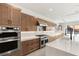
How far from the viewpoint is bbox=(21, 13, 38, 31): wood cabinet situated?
4475mm

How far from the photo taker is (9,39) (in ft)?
9.35

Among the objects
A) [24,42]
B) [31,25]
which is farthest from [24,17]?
[24,42]

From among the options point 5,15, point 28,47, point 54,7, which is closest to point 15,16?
point 5,15

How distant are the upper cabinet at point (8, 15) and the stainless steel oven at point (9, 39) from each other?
184 mm

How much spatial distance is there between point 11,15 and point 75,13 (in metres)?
3.28

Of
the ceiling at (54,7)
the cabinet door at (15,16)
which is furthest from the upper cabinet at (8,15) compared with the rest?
the ceiling at (54,7)

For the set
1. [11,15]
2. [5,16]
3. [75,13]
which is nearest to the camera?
[5,16]

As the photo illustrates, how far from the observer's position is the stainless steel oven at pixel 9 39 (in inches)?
103

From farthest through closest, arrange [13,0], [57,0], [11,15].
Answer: [11,15]
[13,0]
[57,0]

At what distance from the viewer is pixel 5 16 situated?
286 centimetres

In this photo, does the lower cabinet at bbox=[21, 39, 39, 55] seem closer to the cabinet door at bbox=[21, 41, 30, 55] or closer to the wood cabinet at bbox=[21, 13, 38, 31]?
the cabinet door at bbox=[21, 41, 30, 55]

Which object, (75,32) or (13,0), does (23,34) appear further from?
(13,0)

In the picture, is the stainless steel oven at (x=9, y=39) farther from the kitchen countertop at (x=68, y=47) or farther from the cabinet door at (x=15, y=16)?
the kitchen countertop at (x=68, y=47)

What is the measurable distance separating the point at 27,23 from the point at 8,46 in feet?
6.93
